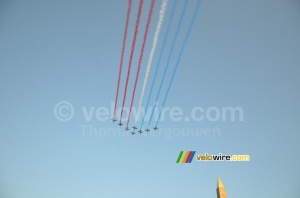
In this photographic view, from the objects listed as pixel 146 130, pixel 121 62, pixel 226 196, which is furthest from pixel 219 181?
pixel 121 62

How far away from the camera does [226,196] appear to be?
5775 centimetres

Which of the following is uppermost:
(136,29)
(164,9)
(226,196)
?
(226,196)

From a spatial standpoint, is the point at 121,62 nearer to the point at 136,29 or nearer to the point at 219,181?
the point at 136,29

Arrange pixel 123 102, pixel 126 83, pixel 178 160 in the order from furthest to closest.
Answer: pixel 178 160, pixel 123 102, pixel 126 83

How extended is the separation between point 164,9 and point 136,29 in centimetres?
247

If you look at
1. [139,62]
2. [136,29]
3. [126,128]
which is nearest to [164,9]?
[136,29]

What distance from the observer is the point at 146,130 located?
33312 mm

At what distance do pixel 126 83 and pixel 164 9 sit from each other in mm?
6791

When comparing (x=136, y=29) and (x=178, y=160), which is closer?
(x=136, y=29)

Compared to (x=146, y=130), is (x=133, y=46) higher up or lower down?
lower down

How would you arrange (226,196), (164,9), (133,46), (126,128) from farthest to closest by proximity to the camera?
(226,196) → (126,128) → (133,46) → (164,9)

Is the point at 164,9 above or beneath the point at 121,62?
above

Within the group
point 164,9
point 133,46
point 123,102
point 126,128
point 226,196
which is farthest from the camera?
point 226,196

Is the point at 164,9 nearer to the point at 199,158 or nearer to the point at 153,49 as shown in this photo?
the point at 153,49
